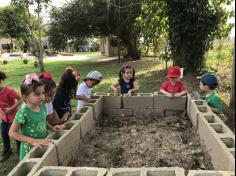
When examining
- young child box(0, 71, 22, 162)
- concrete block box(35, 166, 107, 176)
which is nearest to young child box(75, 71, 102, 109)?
young child box(0, 71, 22, 162)

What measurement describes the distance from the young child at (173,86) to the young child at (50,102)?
1849 mm

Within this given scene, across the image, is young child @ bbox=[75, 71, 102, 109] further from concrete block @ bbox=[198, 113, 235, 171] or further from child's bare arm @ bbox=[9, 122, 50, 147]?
Result: child's bare arm @ bbox=[9, 122, 50, 147]

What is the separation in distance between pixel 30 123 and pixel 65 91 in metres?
1.27

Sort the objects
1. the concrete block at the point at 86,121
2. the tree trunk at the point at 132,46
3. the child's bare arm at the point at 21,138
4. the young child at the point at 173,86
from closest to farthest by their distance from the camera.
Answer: the child's bare arm at the point at 21,138 < the concrete block at the point at 86,121 < the young child at the point at 173,86 < the tree trunk at the point at 132,46

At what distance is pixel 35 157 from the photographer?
9.96 ft

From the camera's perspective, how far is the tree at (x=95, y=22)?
19.0 metres

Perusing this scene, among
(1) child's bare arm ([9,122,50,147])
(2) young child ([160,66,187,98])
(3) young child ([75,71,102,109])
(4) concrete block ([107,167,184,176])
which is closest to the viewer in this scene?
(4) concrete block ([107,167,184,176])

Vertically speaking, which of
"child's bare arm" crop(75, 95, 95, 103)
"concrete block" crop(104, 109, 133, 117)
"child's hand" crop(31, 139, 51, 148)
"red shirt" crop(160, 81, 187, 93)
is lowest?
"concrete block" crop(104, 109, 133, 117)

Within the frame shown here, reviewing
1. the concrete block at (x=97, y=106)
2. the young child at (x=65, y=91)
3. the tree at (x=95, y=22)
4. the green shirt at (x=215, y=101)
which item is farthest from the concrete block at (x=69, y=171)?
the tree at (x=95, y=22)

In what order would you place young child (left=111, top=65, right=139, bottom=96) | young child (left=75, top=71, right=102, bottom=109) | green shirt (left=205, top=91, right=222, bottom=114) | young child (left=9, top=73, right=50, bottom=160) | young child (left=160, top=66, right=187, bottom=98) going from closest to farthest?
1. young child (left=9, top=73, right=50, bottom=160)
2. green shirt (left=205, top=91, right=222, bottom=114)
3. young child (left=75, top=71, right=102, bottom=109)
4. young child (left=160, top=66, right=187, bottom=98)
5. young child (left=111, top=65, right=139, bottom=96)

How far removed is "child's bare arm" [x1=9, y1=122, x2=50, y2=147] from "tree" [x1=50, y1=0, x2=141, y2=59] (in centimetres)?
1497

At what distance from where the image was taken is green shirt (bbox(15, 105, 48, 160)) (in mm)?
3129

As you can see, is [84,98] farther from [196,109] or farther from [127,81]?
[196,109]

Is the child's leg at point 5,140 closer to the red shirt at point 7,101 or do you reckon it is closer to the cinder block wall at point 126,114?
the red shirt at point 7,101
